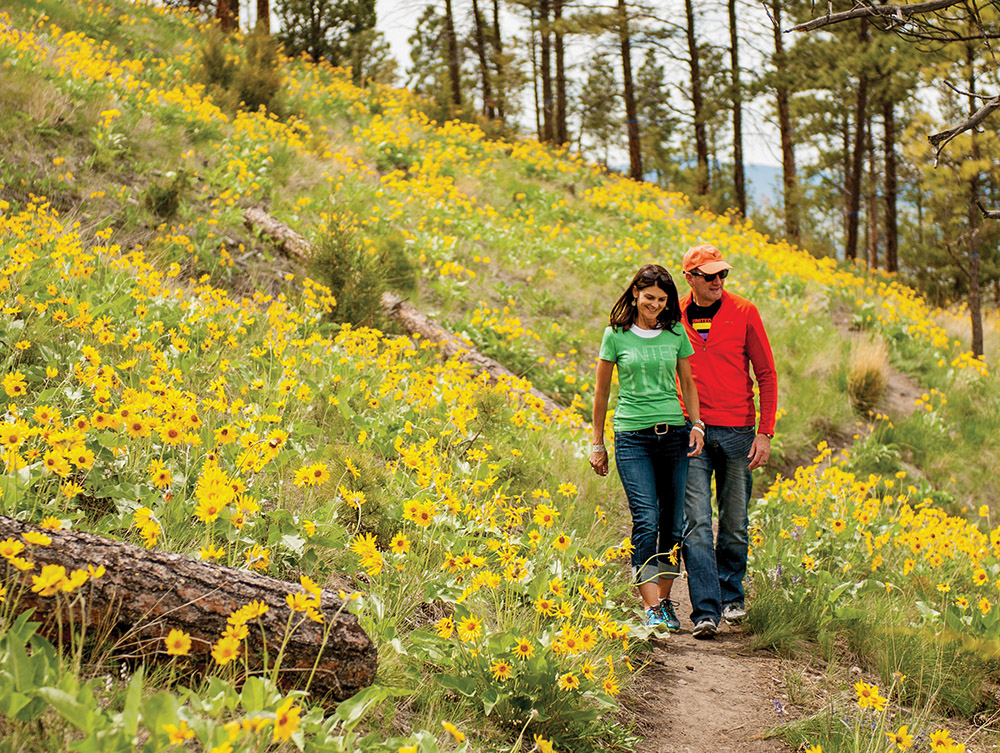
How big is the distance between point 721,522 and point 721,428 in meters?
0.54

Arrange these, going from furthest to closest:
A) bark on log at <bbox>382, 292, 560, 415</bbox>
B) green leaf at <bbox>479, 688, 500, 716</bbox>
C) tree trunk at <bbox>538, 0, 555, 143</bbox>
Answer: tree trunk at <bbox>538, 0, 555, 143</bbox>, bark on log at <bbox>382, 292, 560, 415</bbox>, green leaf at <bbox>479, 688, 500, 716</bbox>

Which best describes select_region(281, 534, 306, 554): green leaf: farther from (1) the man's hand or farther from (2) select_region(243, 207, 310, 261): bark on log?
(2) select_region(243, 207, 310, 261): bark on log

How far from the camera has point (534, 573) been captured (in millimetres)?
2994

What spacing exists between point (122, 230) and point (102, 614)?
18.7 feet

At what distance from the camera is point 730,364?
3818 mm

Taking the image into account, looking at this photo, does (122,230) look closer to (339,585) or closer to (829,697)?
(339,585)

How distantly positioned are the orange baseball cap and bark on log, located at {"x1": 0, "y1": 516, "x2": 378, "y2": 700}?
8.58ft

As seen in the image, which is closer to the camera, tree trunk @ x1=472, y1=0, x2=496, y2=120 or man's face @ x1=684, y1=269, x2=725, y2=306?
man's face @ x1=684, y1=269, x2=725, y2=306

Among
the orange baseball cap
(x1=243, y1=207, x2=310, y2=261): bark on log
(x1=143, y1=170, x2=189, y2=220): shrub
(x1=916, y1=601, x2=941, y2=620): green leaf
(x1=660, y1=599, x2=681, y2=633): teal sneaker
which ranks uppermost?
(x1=143, y1=170, x2=189, y2=220): shrub

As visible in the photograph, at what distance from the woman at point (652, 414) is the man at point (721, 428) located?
125mm

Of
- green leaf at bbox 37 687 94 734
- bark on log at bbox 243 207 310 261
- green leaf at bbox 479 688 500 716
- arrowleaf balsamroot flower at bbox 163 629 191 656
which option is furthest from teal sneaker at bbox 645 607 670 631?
bark on log at bbox 243 207 310 261

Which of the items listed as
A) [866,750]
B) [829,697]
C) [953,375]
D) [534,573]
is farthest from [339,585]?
[953,375]

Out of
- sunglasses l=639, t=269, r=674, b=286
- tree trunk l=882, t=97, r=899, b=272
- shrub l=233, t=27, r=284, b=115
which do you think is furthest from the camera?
tree trunk l=882, t=97, r=899, b=272

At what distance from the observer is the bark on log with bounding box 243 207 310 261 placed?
23.9 ft
